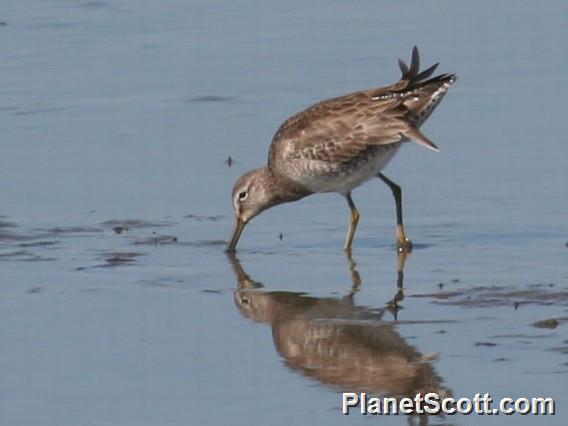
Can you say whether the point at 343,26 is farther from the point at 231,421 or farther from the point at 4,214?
the point at 231,421

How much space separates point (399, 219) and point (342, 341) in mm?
2271

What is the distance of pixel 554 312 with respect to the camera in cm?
896

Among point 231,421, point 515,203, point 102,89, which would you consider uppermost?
point 102,89

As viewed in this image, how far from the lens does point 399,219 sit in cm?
1094

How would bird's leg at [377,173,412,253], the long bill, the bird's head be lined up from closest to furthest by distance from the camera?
1. bird's leg at [377,173,412,253]
2. the long bill
3. the bird's head

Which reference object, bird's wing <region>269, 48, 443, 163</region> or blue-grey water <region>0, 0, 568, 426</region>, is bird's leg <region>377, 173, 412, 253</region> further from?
bird's wing <region>269, 48, 443, 163</region>

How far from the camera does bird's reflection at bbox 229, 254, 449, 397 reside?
8117 millimetres

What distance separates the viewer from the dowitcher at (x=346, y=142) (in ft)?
36.4

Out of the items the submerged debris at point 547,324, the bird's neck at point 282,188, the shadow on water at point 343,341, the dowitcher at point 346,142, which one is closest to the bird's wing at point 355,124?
the dowitcher at point 346,142

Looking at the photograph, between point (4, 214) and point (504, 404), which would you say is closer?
point (504, 404)

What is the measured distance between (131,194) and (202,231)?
2.70ft

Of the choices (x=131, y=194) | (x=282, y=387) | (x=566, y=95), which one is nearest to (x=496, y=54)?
(x=566, y=95)

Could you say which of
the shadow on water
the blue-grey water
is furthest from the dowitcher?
the shadow on water

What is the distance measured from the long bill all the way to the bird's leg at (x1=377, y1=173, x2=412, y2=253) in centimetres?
90
